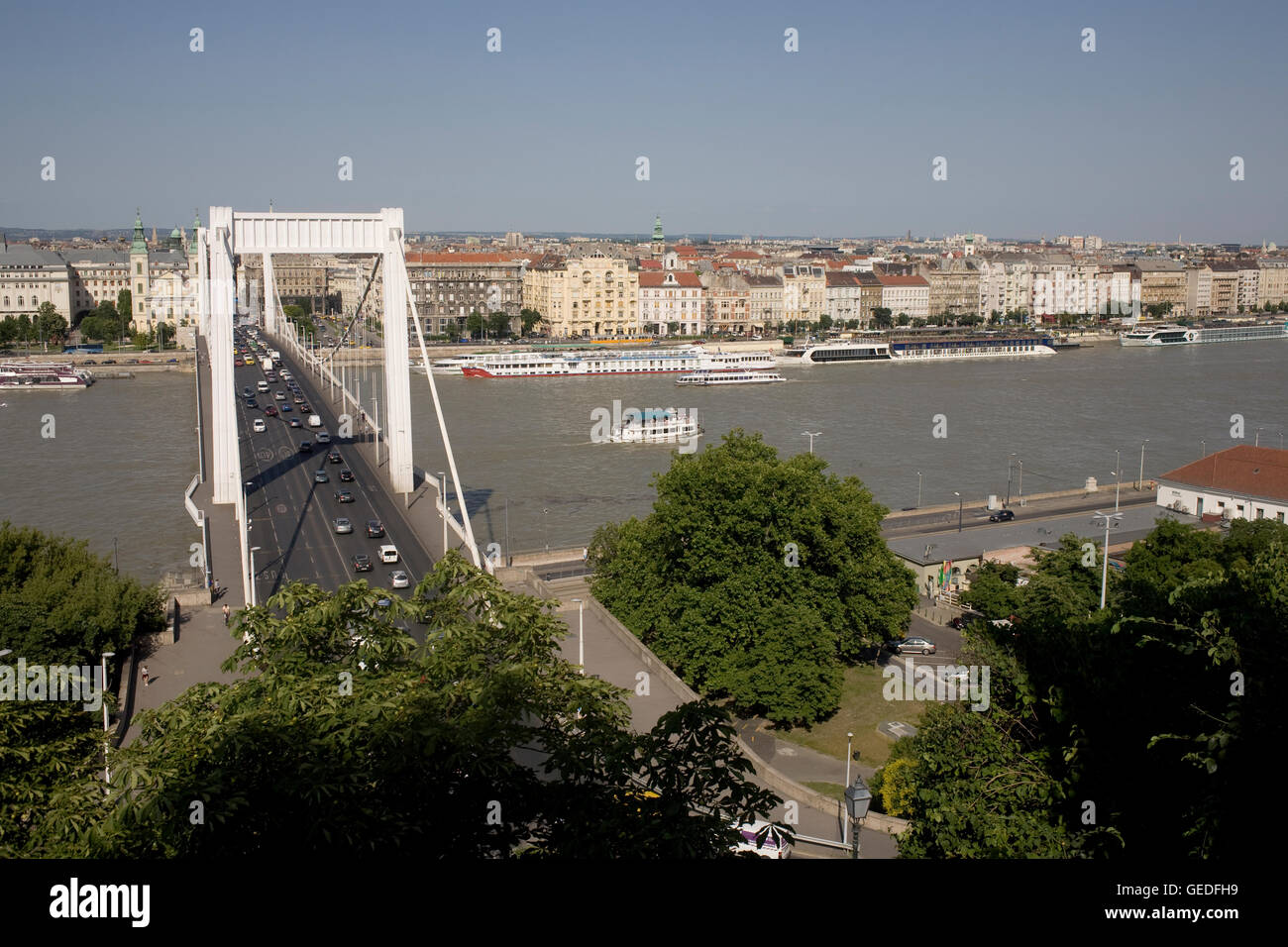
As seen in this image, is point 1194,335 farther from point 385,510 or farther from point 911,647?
point 385,510

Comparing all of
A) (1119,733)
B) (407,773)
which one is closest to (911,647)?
(1119,733)

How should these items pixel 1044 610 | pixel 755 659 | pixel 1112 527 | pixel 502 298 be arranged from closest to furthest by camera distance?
pixel 1044 610 < pixel 755 659 < pixel 1112 527 < pixel 502 298

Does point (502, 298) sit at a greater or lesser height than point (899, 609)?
greater

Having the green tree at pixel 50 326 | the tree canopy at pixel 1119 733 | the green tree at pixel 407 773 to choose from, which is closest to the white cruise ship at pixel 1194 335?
the green tree at pixel 50 326
